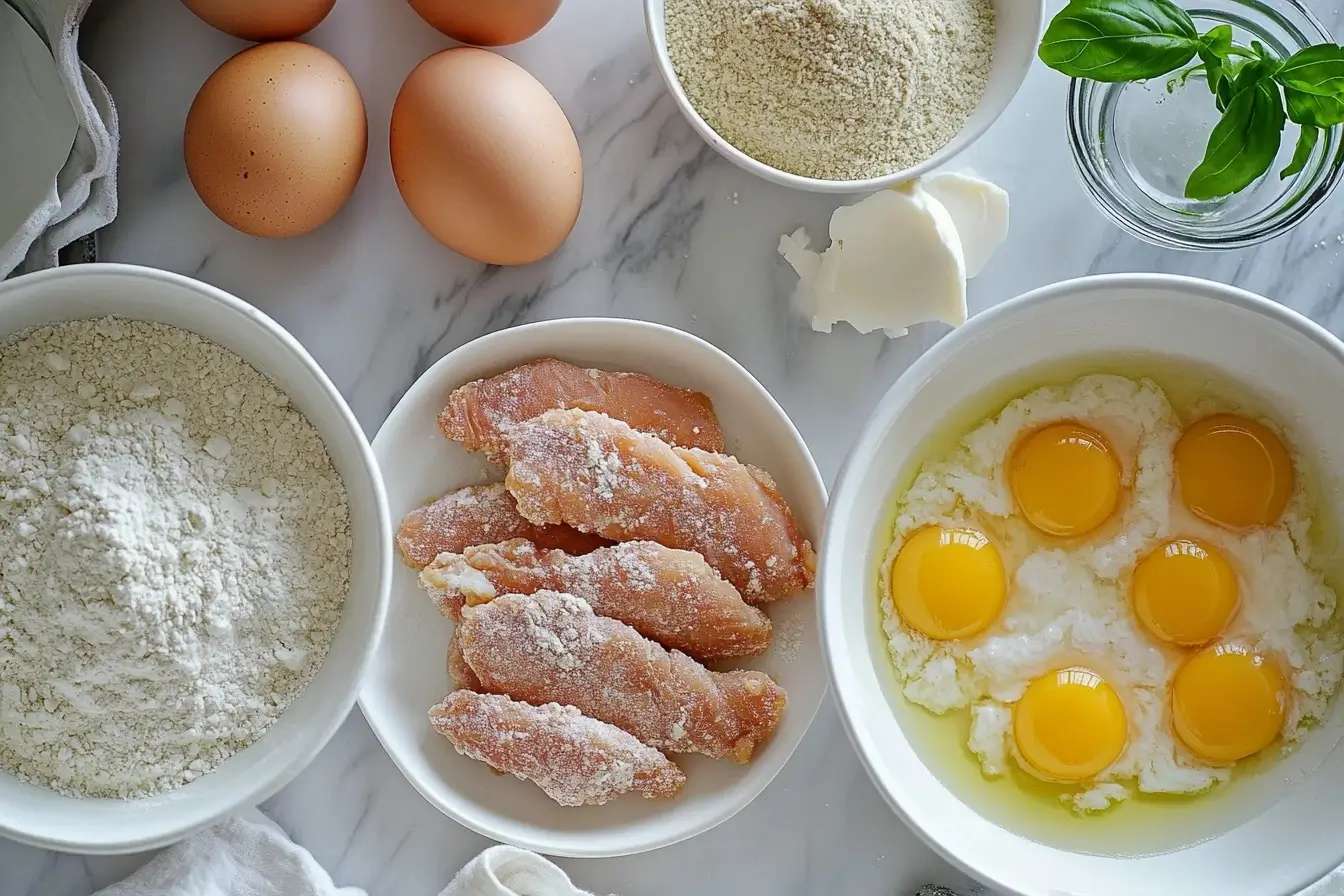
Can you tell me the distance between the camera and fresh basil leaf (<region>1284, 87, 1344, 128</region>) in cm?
129

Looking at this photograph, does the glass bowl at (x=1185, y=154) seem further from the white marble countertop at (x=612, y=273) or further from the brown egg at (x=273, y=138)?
the brown egg at (x=273, y=138)

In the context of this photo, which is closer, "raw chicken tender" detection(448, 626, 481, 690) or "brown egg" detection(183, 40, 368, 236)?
"brown egg" detection(183, 40, 368, 236)

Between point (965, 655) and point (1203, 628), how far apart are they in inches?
11.6

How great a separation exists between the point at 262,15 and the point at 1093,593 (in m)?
1.26

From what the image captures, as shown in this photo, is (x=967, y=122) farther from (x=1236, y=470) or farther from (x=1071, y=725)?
(x=1071, y=725)

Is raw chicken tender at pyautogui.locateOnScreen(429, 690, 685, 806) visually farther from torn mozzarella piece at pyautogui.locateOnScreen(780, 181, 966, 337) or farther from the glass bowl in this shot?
the glass bowl

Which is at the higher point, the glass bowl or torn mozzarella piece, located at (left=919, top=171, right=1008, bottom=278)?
the glass bowl

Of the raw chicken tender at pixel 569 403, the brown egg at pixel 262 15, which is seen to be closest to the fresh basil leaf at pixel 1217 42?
the raw chicken tender at pixel 569 403

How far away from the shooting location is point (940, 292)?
145 centimetres

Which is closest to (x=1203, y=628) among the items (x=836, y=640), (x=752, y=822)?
(x=836, y=640)

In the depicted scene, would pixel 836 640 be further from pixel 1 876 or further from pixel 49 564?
pixel 1 876

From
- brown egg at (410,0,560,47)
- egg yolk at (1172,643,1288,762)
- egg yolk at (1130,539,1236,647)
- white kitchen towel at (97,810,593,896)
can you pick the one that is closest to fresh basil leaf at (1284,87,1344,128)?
egg yolk at (1130,539,1236,647)

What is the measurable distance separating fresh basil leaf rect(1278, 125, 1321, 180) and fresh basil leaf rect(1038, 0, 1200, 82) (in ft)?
0.56

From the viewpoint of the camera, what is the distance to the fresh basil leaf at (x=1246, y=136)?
1317 mm
